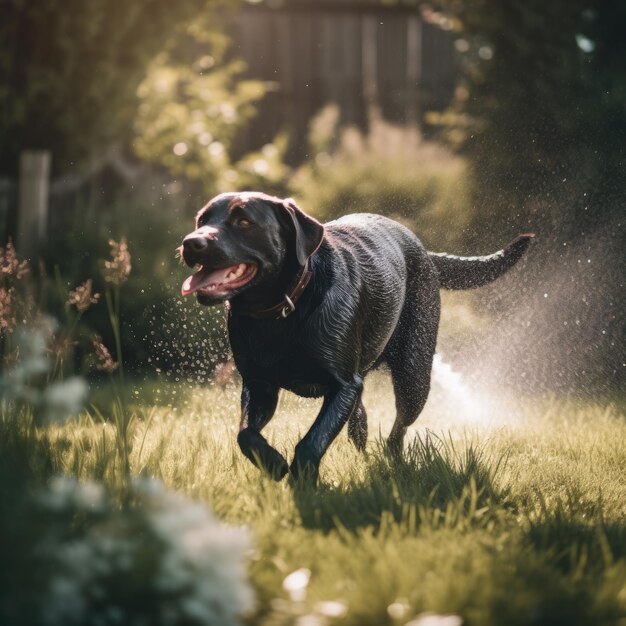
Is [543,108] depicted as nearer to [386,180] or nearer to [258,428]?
[386,180]

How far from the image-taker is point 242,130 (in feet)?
53.2

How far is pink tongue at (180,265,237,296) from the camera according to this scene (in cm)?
368

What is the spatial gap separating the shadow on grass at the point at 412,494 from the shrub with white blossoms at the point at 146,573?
0.75 m

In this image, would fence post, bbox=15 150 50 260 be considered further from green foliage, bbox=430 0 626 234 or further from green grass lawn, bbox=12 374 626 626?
green foliage, bbox=430 0 626 234

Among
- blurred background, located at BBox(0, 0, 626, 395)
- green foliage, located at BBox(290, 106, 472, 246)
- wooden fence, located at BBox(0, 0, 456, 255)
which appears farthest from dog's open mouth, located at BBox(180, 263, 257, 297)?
wooden fence, located at BBox(0, 0, 456, 255)

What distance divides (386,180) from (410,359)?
7731mm

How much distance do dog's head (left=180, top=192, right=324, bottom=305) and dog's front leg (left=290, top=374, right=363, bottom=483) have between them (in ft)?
1.70

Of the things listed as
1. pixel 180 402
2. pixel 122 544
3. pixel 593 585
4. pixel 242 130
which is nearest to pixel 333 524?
pixel 593 585

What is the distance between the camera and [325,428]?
3879mm

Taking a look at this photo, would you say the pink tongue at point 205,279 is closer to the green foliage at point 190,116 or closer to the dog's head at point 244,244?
the dog's head at point 244,244

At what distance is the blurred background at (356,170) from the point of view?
7422 millimetres

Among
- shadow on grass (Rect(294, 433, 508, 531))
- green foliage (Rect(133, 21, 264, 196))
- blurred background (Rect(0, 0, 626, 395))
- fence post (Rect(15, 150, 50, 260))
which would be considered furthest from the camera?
green foliage (Rect(133, 21, 264, 196))

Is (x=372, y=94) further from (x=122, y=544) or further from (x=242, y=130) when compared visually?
Result: (x=122, y=544)

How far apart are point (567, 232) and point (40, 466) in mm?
5842
